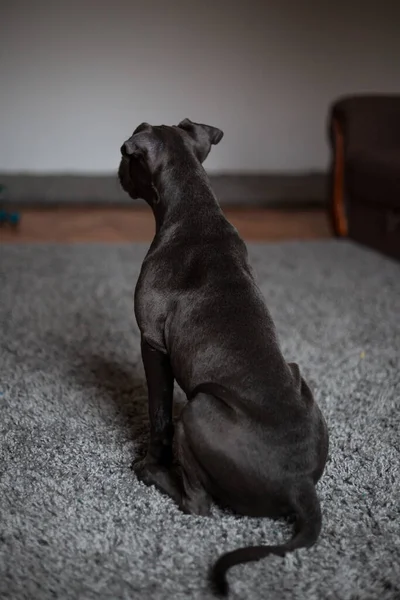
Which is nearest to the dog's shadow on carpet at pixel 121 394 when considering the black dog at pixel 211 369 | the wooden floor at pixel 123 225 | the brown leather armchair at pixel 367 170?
the black dog at pixel 211 369

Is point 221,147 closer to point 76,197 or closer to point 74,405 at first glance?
point 76,197

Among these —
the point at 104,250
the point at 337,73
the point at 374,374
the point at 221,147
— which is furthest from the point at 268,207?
the point at 374,374

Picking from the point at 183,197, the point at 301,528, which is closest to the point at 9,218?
the point at 183,197

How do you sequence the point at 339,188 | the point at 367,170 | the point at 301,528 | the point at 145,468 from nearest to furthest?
1. the point at 301,528
2. the point at 145,468
3. the point at 367,170
4. the point at 339,188

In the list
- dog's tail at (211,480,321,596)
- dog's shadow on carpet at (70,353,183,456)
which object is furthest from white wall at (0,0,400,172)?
dog's tail at (211,480,321,596)

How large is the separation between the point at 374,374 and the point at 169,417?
3.17ft

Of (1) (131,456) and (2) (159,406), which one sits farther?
(1) (131,456)

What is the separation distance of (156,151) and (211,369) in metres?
0.58

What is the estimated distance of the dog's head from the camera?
6.04 feet

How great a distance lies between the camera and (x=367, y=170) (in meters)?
4.17

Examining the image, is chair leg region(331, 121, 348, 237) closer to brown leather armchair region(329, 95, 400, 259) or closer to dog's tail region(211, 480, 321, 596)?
brown leather armchair region(329, 95, 400, 259)

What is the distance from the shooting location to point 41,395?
2264 millimetres

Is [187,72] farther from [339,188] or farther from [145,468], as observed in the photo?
[145,468]

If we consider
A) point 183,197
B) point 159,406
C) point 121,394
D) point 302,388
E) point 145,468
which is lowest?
point 121,394
